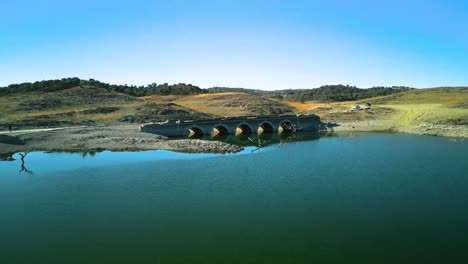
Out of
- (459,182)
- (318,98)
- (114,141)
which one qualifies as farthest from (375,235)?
(318,98)

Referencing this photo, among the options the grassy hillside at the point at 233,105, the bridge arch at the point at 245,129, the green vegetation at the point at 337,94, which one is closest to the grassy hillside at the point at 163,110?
the grassy hillside at the point at 233,105

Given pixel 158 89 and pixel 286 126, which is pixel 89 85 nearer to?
pixel 158 89

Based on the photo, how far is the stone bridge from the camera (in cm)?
6394

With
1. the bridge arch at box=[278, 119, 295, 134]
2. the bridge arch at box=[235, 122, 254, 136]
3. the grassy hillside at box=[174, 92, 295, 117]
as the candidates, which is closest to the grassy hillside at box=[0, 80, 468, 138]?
the grassy hillside at box=[174, 92, 295, 117]

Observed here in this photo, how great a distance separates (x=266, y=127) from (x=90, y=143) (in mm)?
36311

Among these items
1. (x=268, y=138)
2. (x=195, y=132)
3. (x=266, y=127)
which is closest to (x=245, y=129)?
(x=266, y=127)

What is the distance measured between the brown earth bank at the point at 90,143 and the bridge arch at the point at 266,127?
2227 centimetres

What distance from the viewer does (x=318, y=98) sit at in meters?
143

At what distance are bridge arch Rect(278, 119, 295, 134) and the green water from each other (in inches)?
1217

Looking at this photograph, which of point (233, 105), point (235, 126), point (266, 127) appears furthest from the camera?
point (233, 105)

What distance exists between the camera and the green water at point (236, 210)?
1947cm

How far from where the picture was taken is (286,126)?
75.6 meters

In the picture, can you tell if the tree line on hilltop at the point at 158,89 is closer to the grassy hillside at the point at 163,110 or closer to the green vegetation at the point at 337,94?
the green vegetation at the point at 337,94

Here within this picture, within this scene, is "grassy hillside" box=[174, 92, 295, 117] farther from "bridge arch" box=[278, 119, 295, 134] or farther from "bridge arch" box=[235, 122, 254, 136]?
"bridge arch" box=[235, 122, 254, 136]
